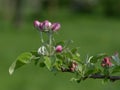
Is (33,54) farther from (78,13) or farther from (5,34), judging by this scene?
(78,13)

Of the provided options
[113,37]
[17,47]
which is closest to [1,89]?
[17,47]

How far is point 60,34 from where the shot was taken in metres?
23.0

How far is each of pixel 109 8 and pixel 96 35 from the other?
10547mm

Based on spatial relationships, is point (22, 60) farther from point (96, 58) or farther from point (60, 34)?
point (60, 34)

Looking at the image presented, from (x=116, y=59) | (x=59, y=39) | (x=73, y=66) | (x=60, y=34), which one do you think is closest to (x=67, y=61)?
(x=73, y=66)

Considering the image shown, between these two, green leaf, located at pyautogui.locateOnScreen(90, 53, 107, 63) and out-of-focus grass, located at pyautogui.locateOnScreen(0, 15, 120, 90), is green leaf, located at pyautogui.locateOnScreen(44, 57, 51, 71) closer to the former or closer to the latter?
green leaf, located at pyautogui.locateOnScreen(90, 53, 107, 63)

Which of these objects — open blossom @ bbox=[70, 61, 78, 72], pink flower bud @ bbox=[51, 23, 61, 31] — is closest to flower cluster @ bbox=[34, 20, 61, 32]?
pink flower bud @ bbox=[51, 23, 61, 31]

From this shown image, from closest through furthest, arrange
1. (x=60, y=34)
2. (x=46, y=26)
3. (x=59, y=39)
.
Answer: (x=46, y=26) → (x=59, y=39) → (x=60, y=34)

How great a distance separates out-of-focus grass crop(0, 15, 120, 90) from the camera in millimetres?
12156

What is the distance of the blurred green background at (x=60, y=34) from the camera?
1253cm

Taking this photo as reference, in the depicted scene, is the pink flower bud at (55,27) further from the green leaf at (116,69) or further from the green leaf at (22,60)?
the green leaf at (116,69)

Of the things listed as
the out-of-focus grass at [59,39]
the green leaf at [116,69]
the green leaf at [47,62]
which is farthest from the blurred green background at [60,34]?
the green leaf at [47,62]

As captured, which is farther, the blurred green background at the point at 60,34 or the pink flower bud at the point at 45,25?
the blurred green background at the point at 60,34

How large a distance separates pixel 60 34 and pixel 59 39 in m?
2.91
